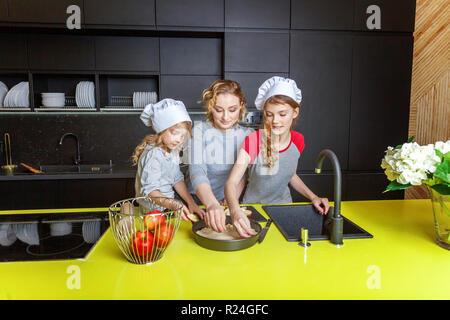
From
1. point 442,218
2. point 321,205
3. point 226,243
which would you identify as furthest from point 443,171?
point 226,243

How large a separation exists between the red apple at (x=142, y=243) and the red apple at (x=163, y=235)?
0.06 ft

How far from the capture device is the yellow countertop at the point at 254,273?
2.66 feet

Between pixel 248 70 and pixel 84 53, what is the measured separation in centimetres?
141

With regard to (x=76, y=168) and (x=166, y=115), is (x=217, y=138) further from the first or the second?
(x=76, y=168)

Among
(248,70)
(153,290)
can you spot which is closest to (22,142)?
(248,70)

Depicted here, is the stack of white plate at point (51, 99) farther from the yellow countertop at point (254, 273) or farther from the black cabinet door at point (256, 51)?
the yellow countertop at point (254, 273)

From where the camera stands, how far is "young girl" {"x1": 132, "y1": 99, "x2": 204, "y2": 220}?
1.55 m

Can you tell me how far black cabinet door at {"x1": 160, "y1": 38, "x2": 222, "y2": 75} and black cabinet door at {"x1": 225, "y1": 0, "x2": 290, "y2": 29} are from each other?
35 centimetres

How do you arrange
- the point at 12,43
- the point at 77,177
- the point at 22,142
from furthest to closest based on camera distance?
the point at 22,142, the point at 12,43, the point at 77,177

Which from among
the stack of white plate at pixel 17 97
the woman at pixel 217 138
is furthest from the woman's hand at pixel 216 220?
the stack of white plate at pixel 17 97

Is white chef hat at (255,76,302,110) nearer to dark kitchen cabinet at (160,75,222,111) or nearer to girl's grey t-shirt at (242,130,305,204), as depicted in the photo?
girl's grey t-shirt at (242,130,305,204)

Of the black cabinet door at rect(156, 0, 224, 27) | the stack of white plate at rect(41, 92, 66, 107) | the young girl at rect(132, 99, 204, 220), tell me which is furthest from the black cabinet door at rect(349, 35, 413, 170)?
the stack of white plate at rect(41, 92, 66, 107)
